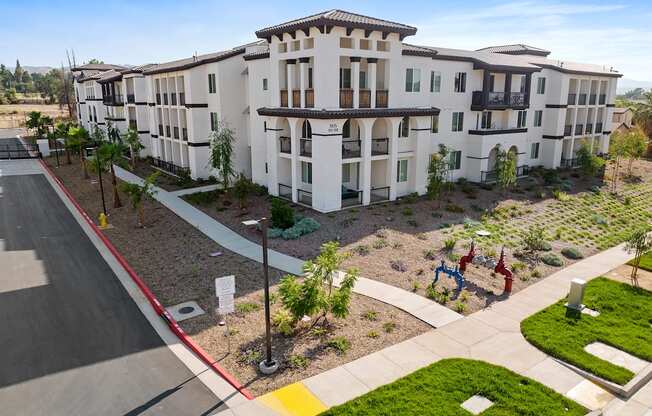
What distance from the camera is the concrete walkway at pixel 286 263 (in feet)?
52.3

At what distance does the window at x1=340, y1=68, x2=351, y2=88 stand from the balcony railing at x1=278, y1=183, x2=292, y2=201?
7.61 meters

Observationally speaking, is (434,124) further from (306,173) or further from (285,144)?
(285,144)

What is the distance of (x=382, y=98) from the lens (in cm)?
2812

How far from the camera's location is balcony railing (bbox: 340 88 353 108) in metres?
26.4

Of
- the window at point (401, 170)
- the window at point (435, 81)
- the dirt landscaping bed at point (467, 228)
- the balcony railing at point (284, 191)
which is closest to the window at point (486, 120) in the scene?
the dirt landscaping bed at point (467, 228)

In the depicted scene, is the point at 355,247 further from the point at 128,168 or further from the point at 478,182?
the point at 128,168

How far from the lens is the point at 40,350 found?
13523 millimetres

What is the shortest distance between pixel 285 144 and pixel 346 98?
18.8 feet

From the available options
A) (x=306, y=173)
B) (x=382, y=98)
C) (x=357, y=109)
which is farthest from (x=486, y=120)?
(x=306, y=173)

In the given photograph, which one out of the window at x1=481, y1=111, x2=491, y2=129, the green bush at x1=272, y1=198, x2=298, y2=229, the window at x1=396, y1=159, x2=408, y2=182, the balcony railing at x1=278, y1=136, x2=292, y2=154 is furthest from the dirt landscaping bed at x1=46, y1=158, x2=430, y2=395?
the window at x1=481, y1=111, x2=491, y2=129

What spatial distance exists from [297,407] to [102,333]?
7.46 metres

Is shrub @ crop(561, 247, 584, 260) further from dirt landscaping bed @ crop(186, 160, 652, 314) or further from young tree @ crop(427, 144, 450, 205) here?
young tree @ crop(427, 144, 450, 205)

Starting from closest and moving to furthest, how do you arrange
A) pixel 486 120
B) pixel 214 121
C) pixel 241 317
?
pixel 241 317
pixel 214 121
pixel 486 120

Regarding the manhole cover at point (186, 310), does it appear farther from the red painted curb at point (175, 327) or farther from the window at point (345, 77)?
the window at point (345, 77)
